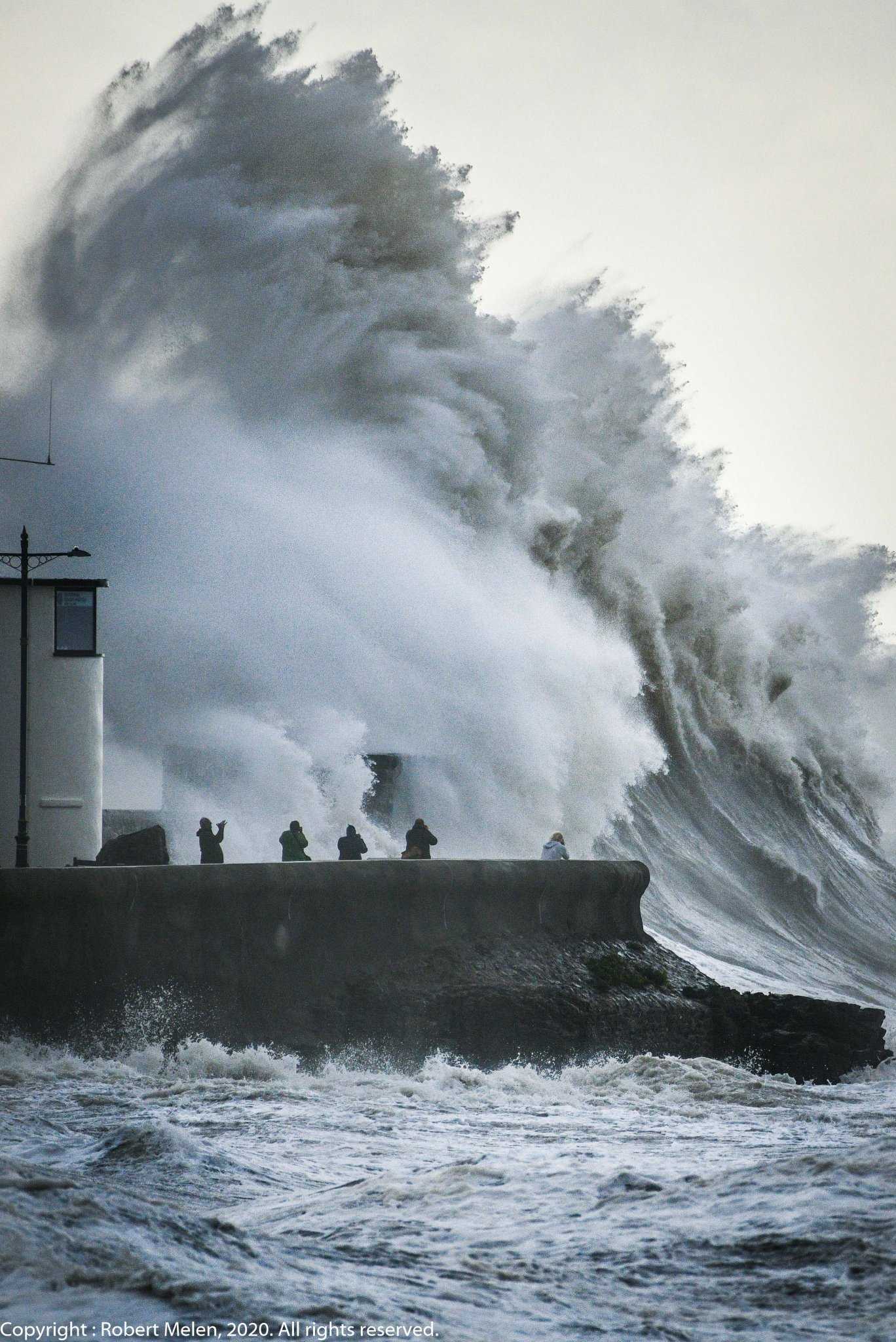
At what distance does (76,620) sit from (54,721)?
2.74ft

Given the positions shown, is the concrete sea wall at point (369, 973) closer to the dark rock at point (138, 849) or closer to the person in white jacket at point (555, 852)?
the person in white jacket at point (555, 852)

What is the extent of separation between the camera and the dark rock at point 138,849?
12.4m

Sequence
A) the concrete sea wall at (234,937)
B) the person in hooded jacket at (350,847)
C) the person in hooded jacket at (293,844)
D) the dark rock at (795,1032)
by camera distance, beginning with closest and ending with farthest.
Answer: the concrete sea wall at (234,937) → the dark rock at (795,1032) → the person in hooded jacket at (293,844) → the person in hooded jacket at (350,847)

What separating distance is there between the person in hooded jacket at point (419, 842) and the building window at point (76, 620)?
2.97 m

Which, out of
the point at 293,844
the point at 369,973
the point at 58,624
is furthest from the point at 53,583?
the point at 369,973

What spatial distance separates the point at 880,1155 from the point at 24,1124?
4266mm

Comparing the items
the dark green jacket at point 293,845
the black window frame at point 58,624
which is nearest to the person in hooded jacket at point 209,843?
the dark green jacket at point 293,845

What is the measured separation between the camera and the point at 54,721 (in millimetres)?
12773

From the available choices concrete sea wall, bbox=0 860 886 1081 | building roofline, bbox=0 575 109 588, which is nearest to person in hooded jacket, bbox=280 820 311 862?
concrete sea wall, bbox=0 860 886 1081

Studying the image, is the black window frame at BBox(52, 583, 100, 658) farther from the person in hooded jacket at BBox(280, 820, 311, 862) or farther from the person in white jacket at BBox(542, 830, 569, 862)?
the person in white jacket at BBox(542, 830, 569, 862)

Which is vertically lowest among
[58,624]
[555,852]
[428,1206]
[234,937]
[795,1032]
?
[428,1206]

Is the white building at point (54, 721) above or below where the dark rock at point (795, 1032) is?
above

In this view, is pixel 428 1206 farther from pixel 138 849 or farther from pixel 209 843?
pixel 209 843

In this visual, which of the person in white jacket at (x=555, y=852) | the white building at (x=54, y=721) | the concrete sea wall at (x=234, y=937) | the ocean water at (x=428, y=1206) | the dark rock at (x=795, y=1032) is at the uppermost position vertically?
the white building at (x=54, y=721)
